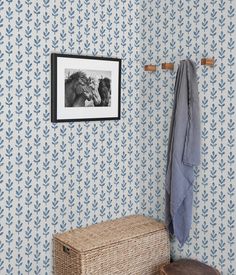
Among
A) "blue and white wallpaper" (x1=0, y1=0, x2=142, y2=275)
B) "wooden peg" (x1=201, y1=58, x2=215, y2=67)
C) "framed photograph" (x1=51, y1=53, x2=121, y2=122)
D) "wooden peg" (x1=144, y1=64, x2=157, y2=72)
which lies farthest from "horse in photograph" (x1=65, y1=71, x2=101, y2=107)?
"wooden peg" (x1=201, y1=58, x2=215, y2=67)

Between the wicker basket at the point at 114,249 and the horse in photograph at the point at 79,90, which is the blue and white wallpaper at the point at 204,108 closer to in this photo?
the wicker basket at the point at 114,249

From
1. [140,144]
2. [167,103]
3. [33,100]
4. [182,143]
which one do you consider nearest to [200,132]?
[182,143]

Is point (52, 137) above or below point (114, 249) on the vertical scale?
above

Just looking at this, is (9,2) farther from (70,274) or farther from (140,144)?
(70,274)

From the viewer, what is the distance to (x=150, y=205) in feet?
9.72

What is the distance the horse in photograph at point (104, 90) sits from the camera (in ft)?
8.96

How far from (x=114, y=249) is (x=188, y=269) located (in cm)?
45

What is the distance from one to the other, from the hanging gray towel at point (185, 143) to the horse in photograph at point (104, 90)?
1.54ft

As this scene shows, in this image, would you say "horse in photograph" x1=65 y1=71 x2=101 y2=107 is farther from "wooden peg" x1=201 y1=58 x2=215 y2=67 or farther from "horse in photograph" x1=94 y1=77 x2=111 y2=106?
"wooden peg" x1=201 y1=58 x2=215 y2=67

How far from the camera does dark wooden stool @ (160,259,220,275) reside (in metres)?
2.43

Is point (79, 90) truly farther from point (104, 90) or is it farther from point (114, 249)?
point (114, 249)

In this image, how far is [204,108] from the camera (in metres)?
2.55

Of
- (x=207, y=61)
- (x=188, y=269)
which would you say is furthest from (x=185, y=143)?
(x=188, y=269)

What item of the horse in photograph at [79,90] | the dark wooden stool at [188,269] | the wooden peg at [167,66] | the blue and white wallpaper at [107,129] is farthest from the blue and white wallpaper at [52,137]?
the dark wooden stool at [188,269]
